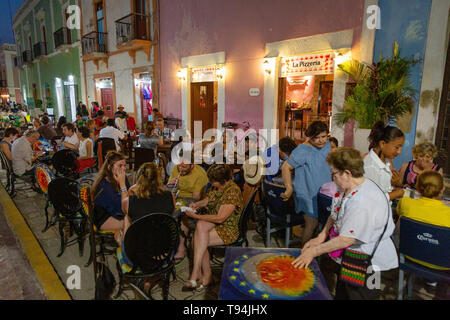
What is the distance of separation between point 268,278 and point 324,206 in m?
1.25

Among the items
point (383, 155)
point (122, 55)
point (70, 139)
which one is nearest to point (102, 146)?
point (70, 139)

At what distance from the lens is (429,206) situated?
2309 millimetres

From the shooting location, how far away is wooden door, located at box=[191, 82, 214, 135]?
11016 mm

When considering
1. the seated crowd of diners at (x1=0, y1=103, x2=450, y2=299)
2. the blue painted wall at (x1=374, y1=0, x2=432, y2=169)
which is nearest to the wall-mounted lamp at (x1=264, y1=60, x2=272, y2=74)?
the blue painted wall at (x1=374, y1=0, x2=432, y2=169)

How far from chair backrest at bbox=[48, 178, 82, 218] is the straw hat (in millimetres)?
2194

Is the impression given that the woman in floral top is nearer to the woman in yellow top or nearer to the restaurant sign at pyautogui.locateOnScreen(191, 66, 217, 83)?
the woman in yellow top

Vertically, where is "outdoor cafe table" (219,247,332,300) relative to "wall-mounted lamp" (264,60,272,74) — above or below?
below

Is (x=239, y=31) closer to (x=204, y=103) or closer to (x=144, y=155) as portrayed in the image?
(x=204, y=103)

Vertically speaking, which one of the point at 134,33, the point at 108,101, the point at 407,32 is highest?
the point at 134,33

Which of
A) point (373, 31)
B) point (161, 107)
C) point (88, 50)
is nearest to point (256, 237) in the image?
point (373, 31)

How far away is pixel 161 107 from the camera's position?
12.1m

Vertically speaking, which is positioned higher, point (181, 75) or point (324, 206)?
point (181, 75)

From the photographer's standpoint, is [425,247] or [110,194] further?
[110,194]

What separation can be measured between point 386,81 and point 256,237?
3.77 meters
